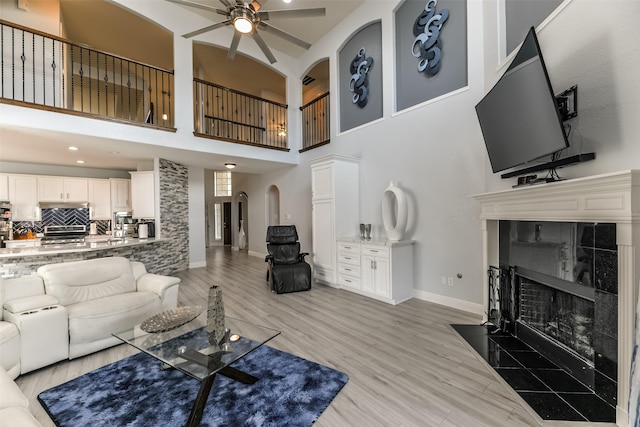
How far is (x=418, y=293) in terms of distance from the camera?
4.04 metres

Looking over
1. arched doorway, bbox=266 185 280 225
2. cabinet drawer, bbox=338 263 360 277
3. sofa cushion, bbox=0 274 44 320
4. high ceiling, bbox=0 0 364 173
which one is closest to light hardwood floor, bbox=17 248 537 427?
cabinet drawer, bbox=338 263 360 277

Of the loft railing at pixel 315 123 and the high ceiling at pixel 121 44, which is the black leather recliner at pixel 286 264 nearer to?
the high ceiling at pixel 121 44

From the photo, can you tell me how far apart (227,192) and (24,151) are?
6285mm

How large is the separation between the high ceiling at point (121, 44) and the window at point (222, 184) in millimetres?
4290

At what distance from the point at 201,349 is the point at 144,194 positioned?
16.4 ft

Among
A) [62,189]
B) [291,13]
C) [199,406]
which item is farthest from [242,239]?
[199,406]

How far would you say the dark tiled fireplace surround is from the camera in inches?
66.3

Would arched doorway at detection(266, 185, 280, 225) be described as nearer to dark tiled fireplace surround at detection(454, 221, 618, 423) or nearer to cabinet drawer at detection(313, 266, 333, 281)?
cabinet drawer at detection(313, 266, 333, 281)

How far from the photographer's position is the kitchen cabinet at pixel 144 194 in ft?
18.7

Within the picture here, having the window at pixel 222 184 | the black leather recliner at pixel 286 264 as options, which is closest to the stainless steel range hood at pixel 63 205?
the window at pixel 222 184

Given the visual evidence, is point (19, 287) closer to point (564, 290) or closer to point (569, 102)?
point (564, 290)

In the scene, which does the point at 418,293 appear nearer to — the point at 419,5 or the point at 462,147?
the point at 462,147

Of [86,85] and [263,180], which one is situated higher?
[86,85]

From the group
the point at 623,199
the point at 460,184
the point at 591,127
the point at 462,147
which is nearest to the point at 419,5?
the point at 462,147
